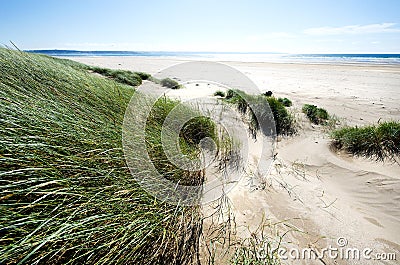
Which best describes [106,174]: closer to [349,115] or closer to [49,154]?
[49,154]

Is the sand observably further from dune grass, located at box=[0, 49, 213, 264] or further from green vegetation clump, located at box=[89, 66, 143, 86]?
green vegetation clump, located at box=[89, 66, 143, 86]

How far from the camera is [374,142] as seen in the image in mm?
3307

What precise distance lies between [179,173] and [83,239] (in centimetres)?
105

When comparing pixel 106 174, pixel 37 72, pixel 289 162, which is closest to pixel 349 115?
pixel 289 162

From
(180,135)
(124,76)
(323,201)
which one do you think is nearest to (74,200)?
(180,135)

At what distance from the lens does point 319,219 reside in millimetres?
2121

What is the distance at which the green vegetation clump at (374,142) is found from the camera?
10.5ft

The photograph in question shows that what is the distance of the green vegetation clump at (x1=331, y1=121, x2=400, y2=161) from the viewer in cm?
320

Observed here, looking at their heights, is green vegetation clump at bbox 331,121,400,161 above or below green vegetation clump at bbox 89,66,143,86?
below

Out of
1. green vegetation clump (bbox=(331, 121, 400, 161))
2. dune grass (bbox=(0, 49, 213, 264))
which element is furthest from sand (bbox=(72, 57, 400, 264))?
dune grass (bbox=(0, 49, 213, 264))

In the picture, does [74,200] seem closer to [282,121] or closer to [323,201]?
[323,201]

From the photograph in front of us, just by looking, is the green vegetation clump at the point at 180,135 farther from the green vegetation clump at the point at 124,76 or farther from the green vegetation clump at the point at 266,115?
the green vegetation clump at the point at 124,76

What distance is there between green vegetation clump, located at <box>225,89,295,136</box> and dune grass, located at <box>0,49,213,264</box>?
2575 mm

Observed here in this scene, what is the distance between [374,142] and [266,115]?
1.81 m
